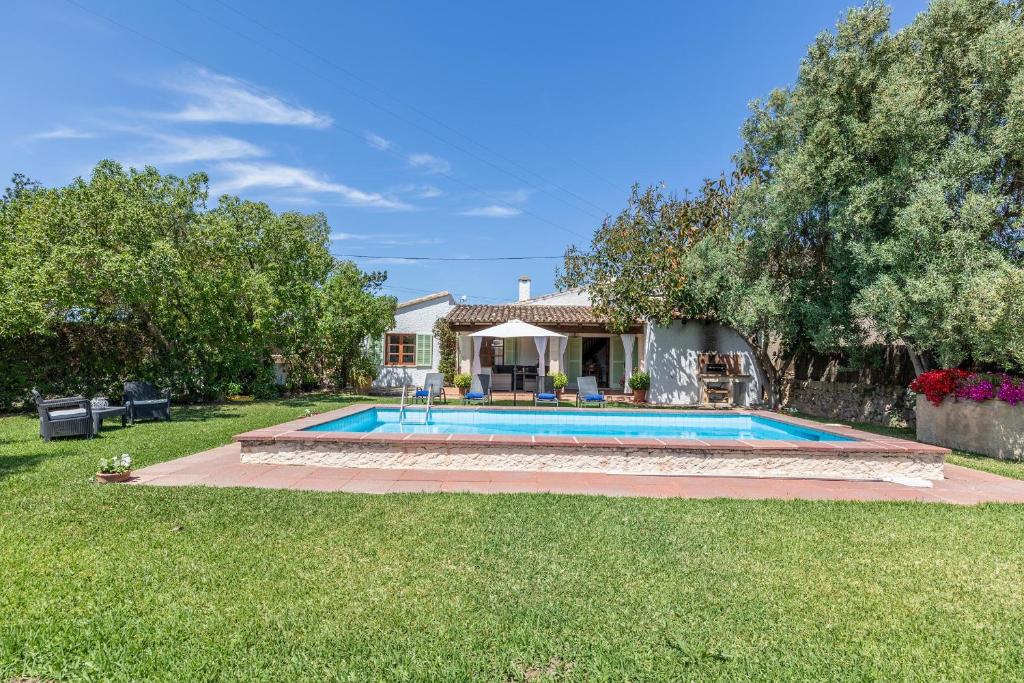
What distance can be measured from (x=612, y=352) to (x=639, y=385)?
4.24 meters

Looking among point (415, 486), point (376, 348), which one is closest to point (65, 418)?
point (415, 486)

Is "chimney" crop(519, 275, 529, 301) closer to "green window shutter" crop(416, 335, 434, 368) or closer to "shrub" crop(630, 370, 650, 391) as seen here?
"green window shutter" crop(416, 335, 434, 368)

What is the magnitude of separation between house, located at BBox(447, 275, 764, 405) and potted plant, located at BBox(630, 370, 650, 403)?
2.31 ft

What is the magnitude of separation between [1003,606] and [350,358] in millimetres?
21149

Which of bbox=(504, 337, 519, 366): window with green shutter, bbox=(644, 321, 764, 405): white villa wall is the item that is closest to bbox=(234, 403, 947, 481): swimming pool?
bbox=(644, 321, 764, 405): white villa wall

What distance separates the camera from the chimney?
2744 cm

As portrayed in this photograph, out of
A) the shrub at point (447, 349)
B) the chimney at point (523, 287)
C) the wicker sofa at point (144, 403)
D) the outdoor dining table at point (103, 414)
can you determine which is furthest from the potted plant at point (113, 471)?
the chimney at point (523, 287)

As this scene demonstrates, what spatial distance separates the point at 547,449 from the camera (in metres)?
7.87

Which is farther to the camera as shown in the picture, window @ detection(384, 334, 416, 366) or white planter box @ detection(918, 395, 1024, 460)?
window @ detection(384, 334, 416, 366)

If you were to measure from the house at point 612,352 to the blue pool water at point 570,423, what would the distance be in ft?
14.0

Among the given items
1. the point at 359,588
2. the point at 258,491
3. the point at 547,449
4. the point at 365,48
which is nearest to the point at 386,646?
the point at 359,588

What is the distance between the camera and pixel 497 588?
12.6 feet

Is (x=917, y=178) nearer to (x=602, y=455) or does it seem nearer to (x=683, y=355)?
(x=602, y=455)

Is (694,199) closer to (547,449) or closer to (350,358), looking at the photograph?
(547,449)
